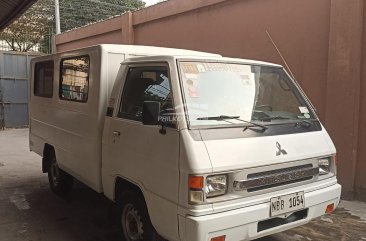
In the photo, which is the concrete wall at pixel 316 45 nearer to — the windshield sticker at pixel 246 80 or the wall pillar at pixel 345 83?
the wall pillar at pixel 345 83

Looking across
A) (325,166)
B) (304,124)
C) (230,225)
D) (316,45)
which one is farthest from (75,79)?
(316,45)

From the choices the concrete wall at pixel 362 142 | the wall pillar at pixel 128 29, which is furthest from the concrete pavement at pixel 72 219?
the wall pillar at pixel 128 29

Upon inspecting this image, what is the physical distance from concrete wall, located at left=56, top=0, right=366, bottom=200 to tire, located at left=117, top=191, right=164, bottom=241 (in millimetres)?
3605

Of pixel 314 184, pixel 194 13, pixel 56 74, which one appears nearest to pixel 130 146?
pixel 314 184

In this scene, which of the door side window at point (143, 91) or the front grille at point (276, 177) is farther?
the door side window at point (143, 91)

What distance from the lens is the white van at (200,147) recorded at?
10.2 ft

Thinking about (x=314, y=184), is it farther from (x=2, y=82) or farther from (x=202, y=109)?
(x=2, y=82)

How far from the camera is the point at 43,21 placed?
27.2m

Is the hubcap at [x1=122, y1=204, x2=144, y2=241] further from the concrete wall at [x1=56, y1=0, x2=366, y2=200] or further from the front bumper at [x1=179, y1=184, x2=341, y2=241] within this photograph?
the concrete wall at [x1=56, y1=0, x2=366, y2=200]

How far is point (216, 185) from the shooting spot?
3115 mm

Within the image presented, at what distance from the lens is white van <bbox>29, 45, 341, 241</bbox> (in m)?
3.10

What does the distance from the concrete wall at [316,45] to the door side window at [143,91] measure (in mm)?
3391

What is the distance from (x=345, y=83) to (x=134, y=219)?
381 centimetres

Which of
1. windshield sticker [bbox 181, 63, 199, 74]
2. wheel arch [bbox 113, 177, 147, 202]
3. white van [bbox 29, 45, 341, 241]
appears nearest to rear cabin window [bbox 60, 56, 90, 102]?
white van [bbox 29, 45, 341, 241]
